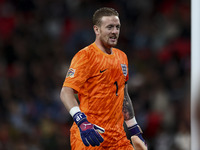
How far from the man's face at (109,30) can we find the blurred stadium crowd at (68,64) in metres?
4.38

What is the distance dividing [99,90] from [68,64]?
6532 mm

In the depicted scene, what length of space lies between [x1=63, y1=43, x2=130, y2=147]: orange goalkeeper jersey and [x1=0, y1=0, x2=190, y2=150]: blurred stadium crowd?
4206 millimetres

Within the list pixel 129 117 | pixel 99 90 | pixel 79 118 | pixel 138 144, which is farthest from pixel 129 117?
pixel 79 118

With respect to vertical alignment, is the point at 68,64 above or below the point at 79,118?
below

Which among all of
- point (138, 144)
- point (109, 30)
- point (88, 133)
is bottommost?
point (138, 144)

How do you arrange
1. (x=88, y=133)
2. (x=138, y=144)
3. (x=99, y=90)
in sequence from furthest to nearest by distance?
(x=138, y=144)
(x=99, y=90)
(x=88, y=133)

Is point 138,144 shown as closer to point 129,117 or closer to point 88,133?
point 129,117

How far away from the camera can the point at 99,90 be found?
13.8 ft

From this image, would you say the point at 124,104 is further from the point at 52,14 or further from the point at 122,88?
the point at 52,14

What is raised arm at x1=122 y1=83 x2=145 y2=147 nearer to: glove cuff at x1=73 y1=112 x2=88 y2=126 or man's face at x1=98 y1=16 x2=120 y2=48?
man's face at x1=98 y1=16 x2=120 y2=48

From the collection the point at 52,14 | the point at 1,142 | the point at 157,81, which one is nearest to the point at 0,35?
the point at 52,14

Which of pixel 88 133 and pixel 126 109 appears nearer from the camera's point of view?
pixel 88 133

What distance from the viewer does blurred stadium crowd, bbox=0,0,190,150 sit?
29.7 feet

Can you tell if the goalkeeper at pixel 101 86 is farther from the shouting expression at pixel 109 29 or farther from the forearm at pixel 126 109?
the forearm at pixel 126 109
